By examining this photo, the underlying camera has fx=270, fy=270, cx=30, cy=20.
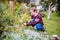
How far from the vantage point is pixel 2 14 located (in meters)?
2.87

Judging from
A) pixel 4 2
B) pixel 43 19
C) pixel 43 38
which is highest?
pixel 4 2

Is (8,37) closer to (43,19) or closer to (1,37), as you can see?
(1,37)

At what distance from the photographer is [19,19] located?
287 cm

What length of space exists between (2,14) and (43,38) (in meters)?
0.50

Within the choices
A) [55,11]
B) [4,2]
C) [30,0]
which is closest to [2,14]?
[4,2]

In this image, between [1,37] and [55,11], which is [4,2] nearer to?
[1,37]

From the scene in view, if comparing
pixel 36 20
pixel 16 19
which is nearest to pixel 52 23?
pixel 36 20

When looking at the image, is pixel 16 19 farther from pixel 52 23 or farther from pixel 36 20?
pixel 52 23

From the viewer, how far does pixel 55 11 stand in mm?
2906

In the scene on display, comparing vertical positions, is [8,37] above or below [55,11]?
below

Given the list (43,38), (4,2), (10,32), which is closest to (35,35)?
(43,38)

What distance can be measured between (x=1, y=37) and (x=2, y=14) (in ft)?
0.81

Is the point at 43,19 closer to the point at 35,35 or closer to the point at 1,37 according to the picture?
the point at 35,35

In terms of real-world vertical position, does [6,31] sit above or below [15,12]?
below
